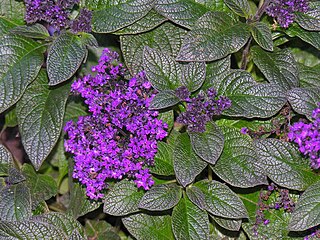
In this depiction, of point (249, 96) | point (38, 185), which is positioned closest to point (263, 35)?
point (249, 96)

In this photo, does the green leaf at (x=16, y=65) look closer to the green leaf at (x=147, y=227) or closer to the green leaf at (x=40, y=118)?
the green leaf at (x=40, y=118)

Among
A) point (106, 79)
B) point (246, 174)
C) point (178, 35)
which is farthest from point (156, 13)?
point (246, 174)

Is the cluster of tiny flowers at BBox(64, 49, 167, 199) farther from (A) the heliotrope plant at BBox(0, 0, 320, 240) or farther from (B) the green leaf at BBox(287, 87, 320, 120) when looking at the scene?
(B) the green leaf at BBox(287, 87, 320, 120)

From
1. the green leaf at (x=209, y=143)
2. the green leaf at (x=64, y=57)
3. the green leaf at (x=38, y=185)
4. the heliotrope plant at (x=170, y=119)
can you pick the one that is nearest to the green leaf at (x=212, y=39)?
the heliotrope plant at (x=170, y=119)

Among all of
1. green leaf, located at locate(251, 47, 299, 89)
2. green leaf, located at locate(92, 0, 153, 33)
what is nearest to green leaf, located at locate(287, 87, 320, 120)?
green leaf, located at locate(251, 47, 299, 89)

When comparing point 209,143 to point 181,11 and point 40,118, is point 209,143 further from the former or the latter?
point 40,118

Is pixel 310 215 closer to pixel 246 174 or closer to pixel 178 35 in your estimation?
pixel 246 174
